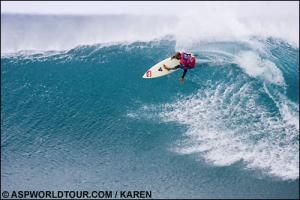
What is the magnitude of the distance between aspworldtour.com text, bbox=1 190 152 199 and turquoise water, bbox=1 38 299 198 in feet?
1.50

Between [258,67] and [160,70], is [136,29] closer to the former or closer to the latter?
[160,70]

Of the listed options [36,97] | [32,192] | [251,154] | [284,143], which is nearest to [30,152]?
[32,192]

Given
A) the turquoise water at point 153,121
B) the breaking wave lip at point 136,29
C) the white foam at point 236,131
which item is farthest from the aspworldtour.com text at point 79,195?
the breaking wave lip at point 136,29

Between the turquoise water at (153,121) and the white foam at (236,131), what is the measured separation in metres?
0.09

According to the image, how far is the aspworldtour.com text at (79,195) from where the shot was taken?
38438mm

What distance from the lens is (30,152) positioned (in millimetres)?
42000

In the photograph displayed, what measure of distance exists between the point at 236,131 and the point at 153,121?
7.49 metres

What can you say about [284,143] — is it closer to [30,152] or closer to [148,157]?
[148,157]

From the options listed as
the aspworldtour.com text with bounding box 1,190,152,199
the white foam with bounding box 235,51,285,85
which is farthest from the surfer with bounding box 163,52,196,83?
the aspworldtour.com text with bounding box 1,190,152,199

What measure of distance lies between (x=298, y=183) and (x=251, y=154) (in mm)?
4481

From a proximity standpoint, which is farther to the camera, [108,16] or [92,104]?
[108,16]

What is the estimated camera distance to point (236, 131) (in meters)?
42.7

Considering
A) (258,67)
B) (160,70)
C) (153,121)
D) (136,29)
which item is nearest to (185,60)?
(160,70)

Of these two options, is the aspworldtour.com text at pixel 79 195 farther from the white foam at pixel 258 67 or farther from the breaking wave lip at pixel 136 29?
the breaking wave lip at pixel 136 29
